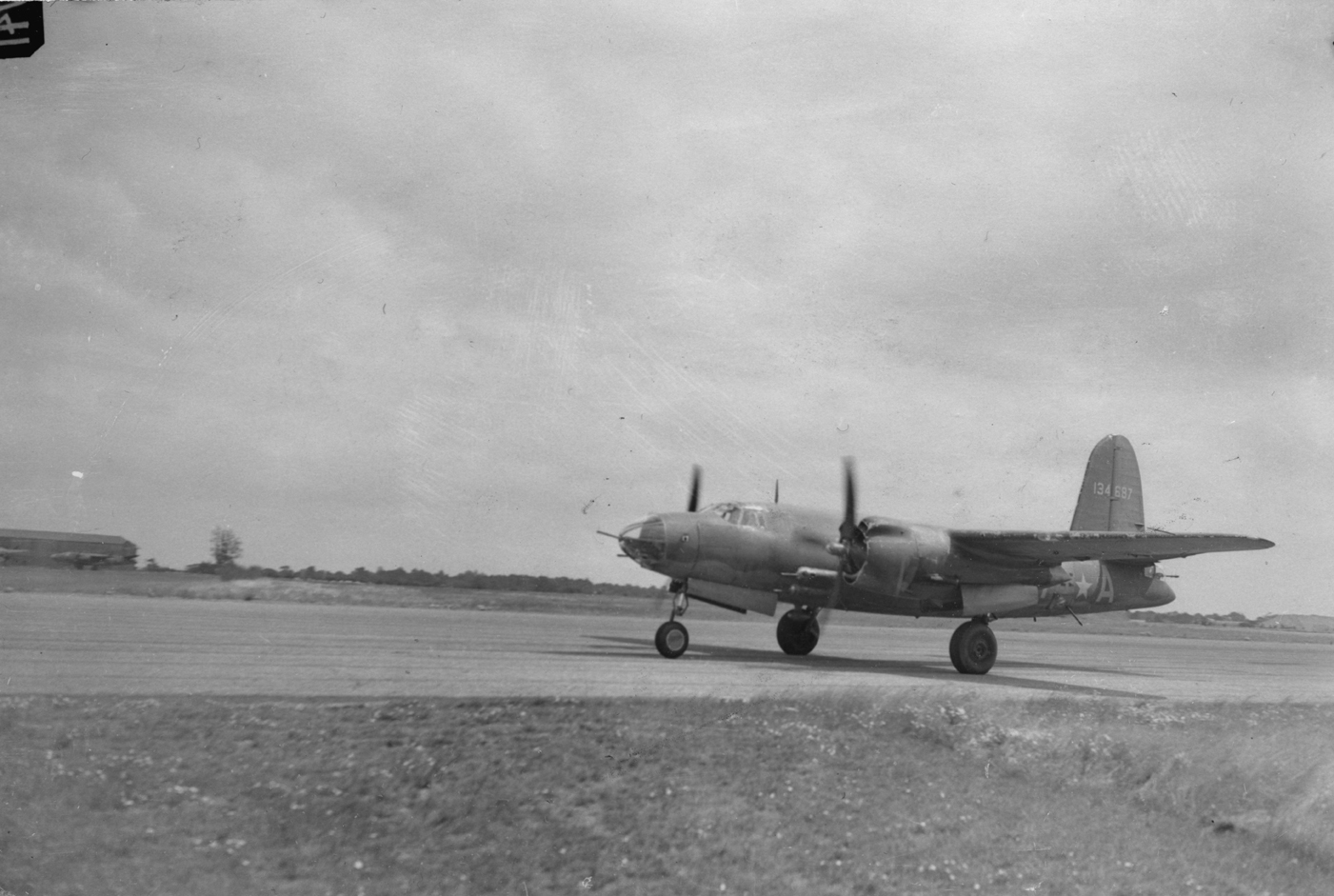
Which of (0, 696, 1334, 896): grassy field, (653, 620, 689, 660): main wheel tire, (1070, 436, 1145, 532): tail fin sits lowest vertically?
(0, 696, 1334, 896): grassy field

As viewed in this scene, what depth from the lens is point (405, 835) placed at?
912 cm

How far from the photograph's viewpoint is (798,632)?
78.2 feet

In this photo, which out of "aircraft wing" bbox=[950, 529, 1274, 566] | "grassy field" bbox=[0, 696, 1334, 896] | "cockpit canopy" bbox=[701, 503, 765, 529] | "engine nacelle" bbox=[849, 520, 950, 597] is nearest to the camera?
"grassy field" bbox=[0, 696, 1334, 896]

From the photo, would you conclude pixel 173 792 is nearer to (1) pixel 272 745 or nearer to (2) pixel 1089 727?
(1) pixel 272 745

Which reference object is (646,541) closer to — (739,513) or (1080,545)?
(739,513)

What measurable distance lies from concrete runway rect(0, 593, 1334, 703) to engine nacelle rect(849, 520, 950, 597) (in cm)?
193

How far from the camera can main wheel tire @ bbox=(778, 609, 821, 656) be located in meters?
23.8

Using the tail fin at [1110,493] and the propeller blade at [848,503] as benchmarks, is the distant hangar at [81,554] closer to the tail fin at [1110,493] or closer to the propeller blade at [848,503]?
the propeller blade at [848,503]

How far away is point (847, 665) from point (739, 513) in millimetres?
4333

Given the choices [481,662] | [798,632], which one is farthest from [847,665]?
[481,662]

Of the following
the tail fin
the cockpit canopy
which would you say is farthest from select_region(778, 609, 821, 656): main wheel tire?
the tail fin

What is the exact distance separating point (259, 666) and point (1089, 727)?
12.6m

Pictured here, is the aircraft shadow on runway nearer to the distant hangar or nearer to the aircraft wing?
the aircraft wing

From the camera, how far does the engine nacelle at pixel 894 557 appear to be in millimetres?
19625
